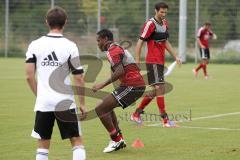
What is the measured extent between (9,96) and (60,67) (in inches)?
449

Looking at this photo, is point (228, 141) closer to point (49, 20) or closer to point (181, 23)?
point (49, 20)

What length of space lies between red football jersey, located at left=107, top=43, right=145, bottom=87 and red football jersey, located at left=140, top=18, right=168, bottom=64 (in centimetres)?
260

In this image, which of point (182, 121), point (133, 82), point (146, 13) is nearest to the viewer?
point (133, 82)

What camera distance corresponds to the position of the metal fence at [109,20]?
41.0m

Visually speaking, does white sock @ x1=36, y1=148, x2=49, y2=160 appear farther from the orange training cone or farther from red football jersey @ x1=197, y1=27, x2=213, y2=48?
red football jersey @ x1=197, y1=27, x2=213, y2=48

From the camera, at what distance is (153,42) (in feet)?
45.3

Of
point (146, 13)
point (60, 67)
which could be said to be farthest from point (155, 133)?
point (146, 13)

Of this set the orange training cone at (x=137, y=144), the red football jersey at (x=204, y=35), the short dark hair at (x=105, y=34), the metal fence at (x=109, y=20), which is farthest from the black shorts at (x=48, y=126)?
the metal fence at (x=109, y=20)

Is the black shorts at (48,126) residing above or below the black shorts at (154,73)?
above

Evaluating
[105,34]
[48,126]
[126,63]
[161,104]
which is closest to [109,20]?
[161,104]

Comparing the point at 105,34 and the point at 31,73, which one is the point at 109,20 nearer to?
the point at 105,34

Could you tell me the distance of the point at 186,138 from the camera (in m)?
11.9

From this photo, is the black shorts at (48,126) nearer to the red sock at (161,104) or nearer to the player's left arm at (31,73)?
the player's left arm at (31,73)

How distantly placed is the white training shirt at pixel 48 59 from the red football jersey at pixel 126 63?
8.46 ft
